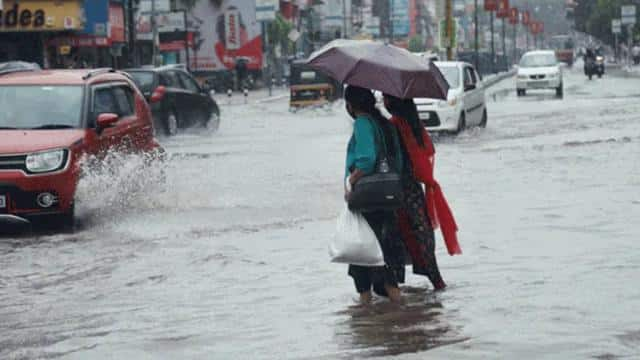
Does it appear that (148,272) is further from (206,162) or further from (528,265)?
(206,162)

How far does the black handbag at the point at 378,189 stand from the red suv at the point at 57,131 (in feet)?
19.6

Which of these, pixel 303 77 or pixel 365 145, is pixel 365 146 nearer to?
pixel 365 145

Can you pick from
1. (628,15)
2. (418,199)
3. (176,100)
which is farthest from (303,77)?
(628,15)

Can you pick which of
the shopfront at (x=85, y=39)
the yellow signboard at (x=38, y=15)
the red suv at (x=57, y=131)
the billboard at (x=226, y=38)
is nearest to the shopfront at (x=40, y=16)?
the yellow signboard at (x=38, y=15)

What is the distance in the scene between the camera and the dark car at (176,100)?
32.1 m

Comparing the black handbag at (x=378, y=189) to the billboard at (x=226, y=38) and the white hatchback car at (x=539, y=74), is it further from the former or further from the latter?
the billboard at (x=226, y=38)

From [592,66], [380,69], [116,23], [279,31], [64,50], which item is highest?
[380,69]

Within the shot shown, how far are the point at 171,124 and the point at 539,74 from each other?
23.8 m

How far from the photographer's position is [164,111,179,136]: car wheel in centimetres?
3225

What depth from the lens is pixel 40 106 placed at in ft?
53.4

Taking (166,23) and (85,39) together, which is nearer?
(85,39)

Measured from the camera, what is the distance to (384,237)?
10047 millimetres

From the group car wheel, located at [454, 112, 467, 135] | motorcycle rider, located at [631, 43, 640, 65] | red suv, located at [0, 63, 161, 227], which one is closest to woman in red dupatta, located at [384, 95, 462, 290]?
red suv, located at [0, 63, 161, 227]

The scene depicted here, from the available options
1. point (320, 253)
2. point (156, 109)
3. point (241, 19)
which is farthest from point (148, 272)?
point (241, 19)
